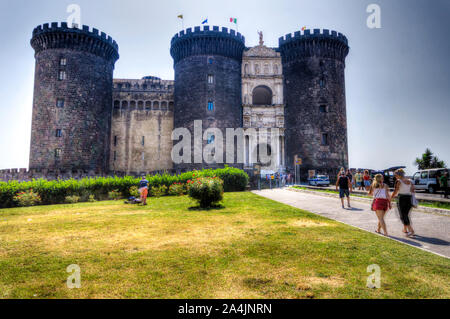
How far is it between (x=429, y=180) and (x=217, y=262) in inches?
818

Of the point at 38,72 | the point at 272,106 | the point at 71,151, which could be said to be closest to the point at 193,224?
the point at 71,151

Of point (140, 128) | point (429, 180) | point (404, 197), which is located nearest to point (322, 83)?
point (429, 180)

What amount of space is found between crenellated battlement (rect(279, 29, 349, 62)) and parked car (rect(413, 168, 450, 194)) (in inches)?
852

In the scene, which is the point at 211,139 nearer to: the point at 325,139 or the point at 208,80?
the point at 208,80

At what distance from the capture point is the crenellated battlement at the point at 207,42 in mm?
34562

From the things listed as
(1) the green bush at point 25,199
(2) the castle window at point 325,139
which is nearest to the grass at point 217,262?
(1) the green bush at point 25,199

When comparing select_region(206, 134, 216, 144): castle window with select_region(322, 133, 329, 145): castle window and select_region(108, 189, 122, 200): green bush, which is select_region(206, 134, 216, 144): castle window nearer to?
select_region(322, 133, 329, 145): castle window

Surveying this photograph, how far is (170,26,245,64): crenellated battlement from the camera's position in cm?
3456

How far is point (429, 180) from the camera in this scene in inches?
781

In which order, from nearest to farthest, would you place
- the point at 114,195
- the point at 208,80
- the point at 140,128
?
the point at 114,195, the point at 208,80, the point at 140,128

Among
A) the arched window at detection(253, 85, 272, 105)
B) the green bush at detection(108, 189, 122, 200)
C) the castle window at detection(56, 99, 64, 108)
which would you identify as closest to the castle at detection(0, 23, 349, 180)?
the castle window at detection(56, 99, 64, 108)

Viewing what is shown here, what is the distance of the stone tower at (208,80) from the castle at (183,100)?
124 millimetres
